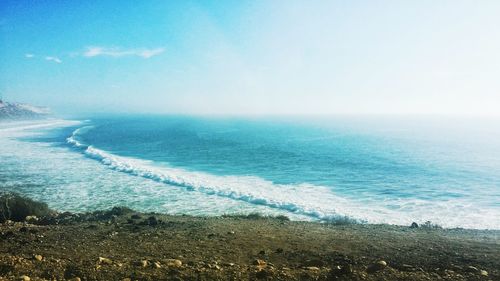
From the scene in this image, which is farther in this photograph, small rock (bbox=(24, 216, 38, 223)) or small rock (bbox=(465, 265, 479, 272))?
small rock (bbox=(24, 216, 38, 223))

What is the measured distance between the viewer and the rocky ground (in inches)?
349

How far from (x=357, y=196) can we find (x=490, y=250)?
818 inches

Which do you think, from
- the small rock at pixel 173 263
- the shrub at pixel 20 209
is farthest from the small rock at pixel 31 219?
the small rock at pixel 173 263

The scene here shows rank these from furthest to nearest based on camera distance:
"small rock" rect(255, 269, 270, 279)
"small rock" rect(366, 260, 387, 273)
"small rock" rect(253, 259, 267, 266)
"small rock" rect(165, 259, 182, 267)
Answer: "small rock" rect(253, 259, 267, 266), "small rock" rect(165, 259, 182, 267), "small rock" rect(366, 260, 387, 273), "small rock" rect(255, 269, 270, 279)

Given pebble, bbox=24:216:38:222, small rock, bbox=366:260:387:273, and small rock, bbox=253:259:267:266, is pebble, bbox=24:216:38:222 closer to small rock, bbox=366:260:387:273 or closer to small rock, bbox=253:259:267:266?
small rock, bbox=253:259:267:266

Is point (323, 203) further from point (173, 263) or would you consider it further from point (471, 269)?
point (173, 263)

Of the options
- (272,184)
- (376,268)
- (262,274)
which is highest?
(262,274)

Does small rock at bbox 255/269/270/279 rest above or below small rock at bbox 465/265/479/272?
above

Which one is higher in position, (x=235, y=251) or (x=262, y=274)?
(x=262, y=274)

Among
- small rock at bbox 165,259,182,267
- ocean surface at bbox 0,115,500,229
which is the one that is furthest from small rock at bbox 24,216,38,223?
small rock at bbox 165,259,182,267

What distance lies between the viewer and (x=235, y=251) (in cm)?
1221

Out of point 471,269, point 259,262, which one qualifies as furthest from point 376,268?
point 259,262

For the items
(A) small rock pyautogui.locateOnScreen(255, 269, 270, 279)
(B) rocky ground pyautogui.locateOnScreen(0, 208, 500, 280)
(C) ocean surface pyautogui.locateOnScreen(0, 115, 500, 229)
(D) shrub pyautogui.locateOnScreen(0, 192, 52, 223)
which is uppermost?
(A) small rock pyautogui.locateOnScreen(255, 269, 270, 279)

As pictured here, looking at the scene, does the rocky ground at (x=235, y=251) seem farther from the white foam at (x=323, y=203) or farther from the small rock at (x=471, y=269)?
the white foam at (x=323, y=203)
